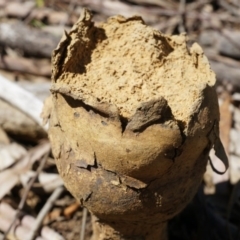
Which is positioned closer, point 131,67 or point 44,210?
point 131,67

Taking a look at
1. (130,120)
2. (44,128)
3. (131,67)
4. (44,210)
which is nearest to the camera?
(130,120)

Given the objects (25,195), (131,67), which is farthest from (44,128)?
(131,67)

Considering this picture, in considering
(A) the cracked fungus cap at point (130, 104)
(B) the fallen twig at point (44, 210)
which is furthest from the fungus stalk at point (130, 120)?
(B) the fallen twig at point (44, 210)

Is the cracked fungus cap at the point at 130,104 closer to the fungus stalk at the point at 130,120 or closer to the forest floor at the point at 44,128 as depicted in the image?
the fungus stalk at the point at 130,120

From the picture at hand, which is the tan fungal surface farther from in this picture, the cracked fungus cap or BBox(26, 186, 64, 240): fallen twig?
BBox(26, 186, 64, 240): fallen twig

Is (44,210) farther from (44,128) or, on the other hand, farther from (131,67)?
(131,67)

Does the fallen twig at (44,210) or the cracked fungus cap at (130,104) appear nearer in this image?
the cracked fungus cap at (130,104)

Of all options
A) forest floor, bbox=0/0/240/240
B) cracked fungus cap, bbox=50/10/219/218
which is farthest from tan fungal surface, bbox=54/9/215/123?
forest floor, bbox=0/0/240/240

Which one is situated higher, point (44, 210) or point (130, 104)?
point (130, 104)
